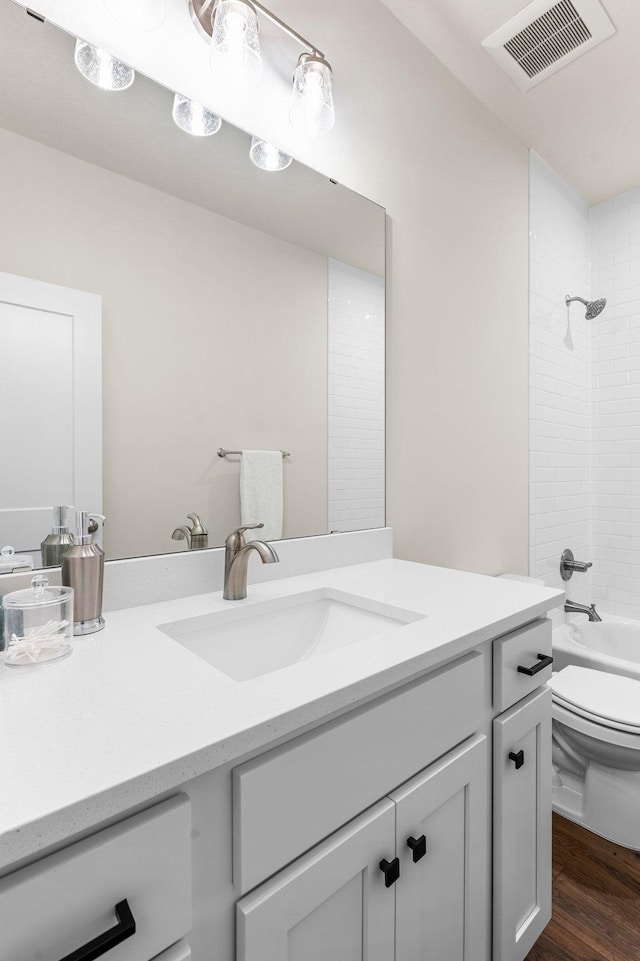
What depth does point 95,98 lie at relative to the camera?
99 cm

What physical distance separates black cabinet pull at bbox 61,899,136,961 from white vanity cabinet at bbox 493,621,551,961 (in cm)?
73

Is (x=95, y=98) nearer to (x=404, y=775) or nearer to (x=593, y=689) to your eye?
(x=404, y=775)

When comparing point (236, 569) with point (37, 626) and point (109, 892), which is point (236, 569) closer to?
point (37, 626)

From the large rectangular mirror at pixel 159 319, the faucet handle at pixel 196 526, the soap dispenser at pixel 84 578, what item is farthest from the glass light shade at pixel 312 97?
the soap dispenser at pixel 84 578

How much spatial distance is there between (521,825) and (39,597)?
1.05m

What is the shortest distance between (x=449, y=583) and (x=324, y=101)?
4.17 feet

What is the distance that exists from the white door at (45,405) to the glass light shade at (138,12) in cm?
56

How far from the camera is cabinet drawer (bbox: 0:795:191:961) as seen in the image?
42 cm

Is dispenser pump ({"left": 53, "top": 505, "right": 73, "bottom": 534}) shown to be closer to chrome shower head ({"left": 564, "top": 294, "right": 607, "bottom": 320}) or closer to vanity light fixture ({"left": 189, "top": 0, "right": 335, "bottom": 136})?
vanity light fixture ({"left": 189, "top": 0, "right": 335, "bottom": 136})

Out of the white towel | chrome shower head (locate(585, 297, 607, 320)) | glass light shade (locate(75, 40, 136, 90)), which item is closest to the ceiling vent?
chrome shower head (locate(585, 297, 607, 320))

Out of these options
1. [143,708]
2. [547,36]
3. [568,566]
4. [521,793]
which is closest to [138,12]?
[143,708]

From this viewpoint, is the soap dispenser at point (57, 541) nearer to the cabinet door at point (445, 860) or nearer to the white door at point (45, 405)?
the white door at point (45, 405)

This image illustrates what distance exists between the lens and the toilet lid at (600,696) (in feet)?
4.97

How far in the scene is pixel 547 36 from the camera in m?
A: 1.68
